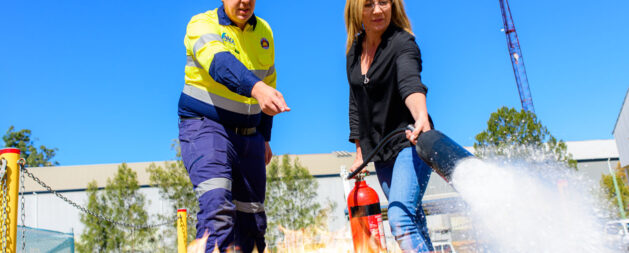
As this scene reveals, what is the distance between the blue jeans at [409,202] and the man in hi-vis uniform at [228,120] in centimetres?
90

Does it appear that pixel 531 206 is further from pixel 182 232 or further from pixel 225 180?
pixel 182 232

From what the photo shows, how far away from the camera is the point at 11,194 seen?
3084mm

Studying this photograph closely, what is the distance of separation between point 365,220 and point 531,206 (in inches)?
67.6

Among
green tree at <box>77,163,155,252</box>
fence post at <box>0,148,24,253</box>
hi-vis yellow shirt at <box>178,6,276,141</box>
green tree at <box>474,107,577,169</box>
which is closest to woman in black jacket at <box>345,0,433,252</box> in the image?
hi-vis yellow shirt at <box>178,6,276,141</box>

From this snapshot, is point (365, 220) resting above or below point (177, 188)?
below

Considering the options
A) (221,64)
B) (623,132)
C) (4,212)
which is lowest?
(4,212)

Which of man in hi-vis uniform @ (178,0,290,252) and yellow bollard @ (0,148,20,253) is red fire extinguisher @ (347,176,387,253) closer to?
man in hi-vis uniform @ (178,0,290,252)

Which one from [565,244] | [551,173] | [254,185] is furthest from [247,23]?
[565,244]

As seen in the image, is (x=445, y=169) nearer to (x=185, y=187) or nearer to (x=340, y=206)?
(x=185, y=187)

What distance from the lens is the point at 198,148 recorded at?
311 centimetres

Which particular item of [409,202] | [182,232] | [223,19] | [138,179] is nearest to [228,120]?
[223,19]

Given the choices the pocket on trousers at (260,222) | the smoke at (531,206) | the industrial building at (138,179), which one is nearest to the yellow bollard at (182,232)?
the pocket on trousers at (260,222)

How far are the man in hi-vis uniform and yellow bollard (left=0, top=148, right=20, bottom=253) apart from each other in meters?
1.05

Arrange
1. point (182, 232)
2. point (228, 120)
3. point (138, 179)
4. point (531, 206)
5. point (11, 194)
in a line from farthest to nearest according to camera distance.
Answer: point (138, 179) → point (182, 232) → point (228, 120) → point (11, 194) → point (531, 206)
